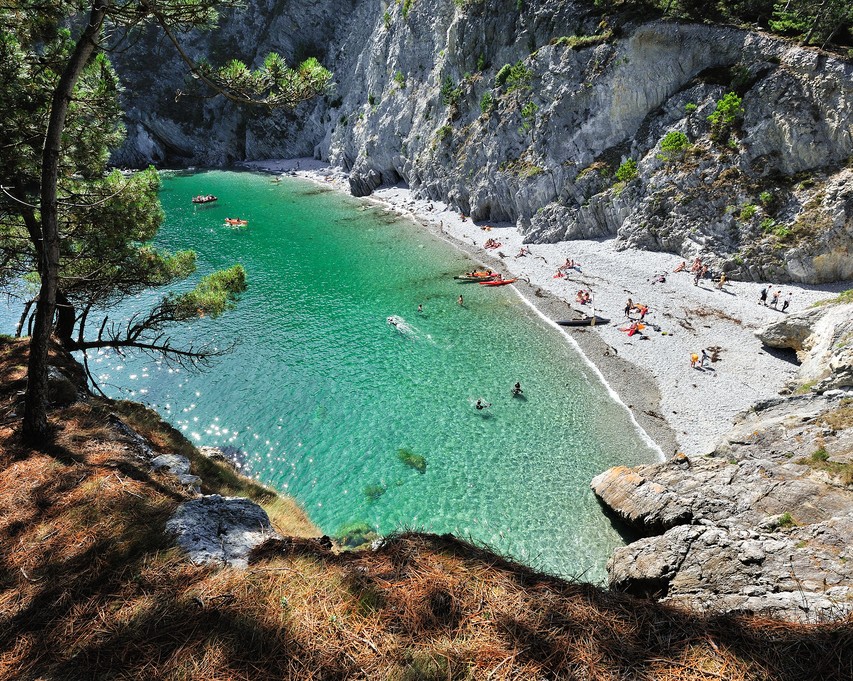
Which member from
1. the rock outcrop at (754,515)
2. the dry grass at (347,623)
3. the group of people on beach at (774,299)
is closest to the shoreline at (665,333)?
the group of people on beach at (774,299)

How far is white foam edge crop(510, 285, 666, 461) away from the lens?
19109 millimetres

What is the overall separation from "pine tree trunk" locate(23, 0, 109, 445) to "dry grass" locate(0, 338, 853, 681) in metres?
2.52

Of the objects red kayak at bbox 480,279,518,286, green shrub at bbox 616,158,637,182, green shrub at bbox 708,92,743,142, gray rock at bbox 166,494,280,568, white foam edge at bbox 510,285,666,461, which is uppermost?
green shrub at bbox 708,92,743,142

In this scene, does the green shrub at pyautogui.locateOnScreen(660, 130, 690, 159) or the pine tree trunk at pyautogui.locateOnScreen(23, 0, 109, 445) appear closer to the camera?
the pine tree trunk at pyautogui.locateOnScreen(23, 0, 109, 445)

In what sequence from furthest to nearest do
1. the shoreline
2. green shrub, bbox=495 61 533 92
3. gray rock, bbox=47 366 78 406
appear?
green shrub, bbox=495 61 533 92 → the shoreline → gray rock, bbox=47 366 78 406

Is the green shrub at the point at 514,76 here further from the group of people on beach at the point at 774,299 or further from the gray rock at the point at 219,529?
the gray rock at the point at 219,529

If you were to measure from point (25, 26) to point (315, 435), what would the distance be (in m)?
16.7

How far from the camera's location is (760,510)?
11.7 metres

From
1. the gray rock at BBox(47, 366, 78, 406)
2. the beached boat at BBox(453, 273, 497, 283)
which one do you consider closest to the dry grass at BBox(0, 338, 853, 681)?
the gray rock at BBox(47, 366, 78, 406)

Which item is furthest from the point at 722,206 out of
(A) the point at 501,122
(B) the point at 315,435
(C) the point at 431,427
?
(B) the point at 315,435

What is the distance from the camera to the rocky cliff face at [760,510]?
834 cm

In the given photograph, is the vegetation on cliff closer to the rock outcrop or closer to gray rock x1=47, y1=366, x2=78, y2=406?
gray rock x1=47, y1=366, x2=78, y2=406

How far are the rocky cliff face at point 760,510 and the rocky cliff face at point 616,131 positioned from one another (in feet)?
43.2

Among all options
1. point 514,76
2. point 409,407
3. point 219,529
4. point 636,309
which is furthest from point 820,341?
point 514,76
